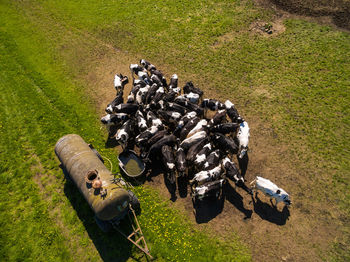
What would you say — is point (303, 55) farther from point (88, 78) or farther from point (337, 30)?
point (88, 78)

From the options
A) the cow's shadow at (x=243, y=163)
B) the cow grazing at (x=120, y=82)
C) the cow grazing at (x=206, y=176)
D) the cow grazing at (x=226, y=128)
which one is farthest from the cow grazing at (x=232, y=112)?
the cow grazing at (x=120, y=82)

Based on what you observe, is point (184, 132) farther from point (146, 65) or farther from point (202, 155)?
point (146, 65)

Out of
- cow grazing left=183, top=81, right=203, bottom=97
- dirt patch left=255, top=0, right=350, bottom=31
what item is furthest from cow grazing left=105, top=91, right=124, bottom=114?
dirt patch left=255, top=0, right=350, bottom=31

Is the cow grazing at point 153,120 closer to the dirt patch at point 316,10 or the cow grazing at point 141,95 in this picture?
the cow grazing at point 141,95

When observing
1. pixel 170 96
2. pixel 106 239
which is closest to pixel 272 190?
pixel 170 96

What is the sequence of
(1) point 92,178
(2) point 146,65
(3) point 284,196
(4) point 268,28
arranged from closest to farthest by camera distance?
(1) point 92,178, (3) point 284,196, (2) point 146,65, (4) point 268,28

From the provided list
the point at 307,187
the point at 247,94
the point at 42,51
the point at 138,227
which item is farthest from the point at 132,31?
the point at 307,187
